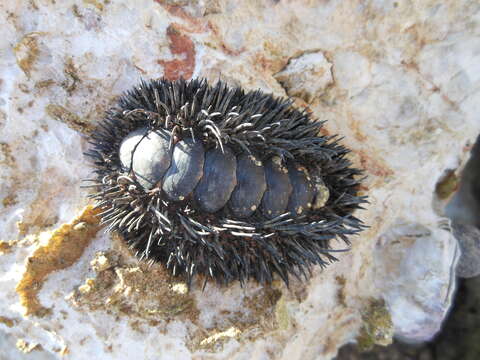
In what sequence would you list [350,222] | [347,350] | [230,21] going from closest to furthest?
[350,222]
[230,21]
[347,350]

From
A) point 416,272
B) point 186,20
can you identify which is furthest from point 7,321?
point 416,272

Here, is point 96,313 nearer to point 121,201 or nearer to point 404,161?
point 121,201

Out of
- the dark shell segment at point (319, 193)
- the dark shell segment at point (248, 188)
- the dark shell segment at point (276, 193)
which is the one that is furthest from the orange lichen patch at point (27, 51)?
the dark shell segment at point (319, 193)

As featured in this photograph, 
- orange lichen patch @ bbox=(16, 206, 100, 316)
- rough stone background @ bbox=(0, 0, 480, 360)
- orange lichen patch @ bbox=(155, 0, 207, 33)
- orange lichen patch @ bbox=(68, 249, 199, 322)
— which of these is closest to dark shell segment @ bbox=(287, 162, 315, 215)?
rough stone background @ bbox=(0, 0, 480, 360)

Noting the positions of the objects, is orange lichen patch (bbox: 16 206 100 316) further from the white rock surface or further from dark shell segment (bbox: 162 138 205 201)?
the white rock surface

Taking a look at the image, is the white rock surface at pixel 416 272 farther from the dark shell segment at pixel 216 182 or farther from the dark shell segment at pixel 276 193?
the dark shell segment at pixel 216 182

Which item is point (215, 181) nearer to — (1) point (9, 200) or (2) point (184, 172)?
(2) point (184, 172)

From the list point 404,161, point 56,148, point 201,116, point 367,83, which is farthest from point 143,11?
point 404,161
